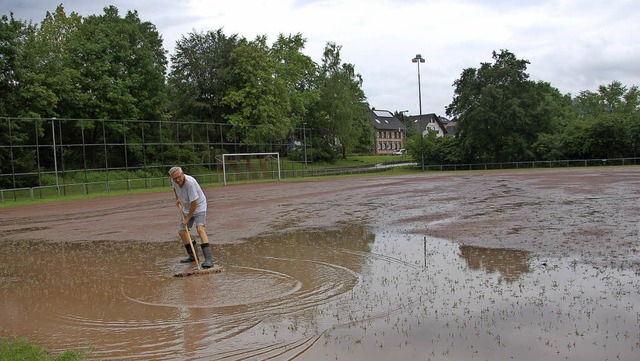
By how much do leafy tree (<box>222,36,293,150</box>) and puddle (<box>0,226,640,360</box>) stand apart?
128ft

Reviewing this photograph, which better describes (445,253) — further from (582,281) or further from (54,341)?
(54,341)

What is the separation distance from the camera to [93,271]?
31.2 feet

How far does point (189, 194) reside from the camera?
919 centimetres

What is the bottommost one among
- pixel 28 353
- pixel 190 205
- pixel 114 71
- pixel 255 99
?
pixel 28 353

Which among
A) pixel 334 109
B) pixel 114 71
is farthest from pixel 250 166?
pixel 334 109

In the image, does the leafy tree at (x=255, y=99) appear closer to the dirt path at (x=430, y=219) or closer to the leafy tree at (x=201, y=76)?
the leafy tree at (x=201, y=76)

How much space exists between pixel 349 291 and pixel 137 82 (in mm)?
43219

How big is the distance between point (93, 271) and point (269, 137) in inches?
1603

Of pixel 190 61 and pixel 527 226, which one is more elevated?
pixel 190 61

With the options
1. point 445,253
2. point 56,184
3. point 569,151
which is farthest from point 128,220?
point 569,151

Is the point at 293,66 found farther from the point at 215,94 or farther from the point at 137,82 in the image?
the point at 137,82

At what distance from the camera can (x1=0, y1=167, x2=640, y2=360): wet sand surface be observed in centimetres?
536

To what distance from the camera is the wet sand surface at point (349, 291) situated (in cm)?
536

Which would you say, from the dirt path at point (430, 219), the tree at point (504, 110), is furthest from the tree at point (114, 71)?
the tree at point (504, 110)
